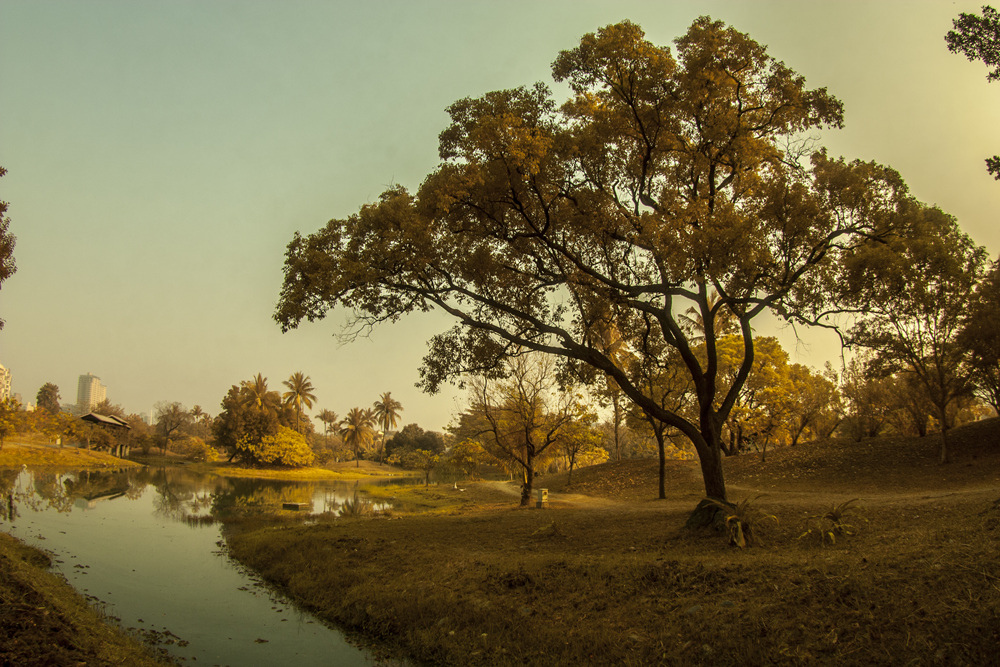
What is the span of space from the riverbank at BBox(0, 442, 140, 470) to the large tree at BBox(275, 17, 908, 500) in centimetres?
5518

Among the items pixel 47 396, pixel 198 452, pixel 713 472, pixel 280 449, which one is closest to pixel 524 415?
pixel 713 472

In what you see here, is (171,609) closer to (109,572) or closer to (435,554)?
(109,572)

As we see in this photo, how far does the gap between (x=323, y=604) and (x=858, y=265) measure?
44.8 feet

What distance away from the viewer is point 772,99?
41.6ft

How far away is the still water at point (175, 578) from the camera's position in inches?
372

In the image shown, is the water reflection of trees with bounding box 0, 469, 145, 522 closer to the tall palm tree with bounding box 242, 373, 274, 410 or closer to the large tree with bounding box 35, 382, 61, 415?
the tall palm tree with bounding box 242, 373, 274, 410

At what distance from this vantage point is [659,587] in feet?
29.4

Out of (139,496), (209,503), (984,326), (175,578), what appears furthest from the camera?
(139,496)

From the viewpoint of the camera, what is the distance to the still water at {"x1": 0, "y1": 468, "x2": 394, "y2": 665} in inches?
372

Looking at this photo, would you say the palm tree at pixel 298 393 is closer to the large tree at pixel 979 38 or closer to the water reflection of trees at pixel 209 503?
the water reflection of trees at pixel 209 503

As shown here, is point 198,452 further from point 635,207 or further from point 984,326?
point 984,326

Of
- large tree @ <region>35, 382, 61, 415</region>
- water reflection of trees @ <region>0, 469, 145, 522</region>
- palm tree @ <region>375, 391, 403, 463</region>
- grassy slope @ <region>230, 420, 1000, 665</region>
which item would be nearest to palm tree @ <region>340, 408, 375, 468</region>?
palm tree @ <region>375, 391, 403, 463</region>

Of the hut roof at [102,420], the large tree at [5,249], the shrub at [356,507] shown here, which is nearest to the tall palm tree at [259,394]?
the hut roof at [102,420]

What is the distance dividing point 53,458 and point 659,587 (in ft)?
224
